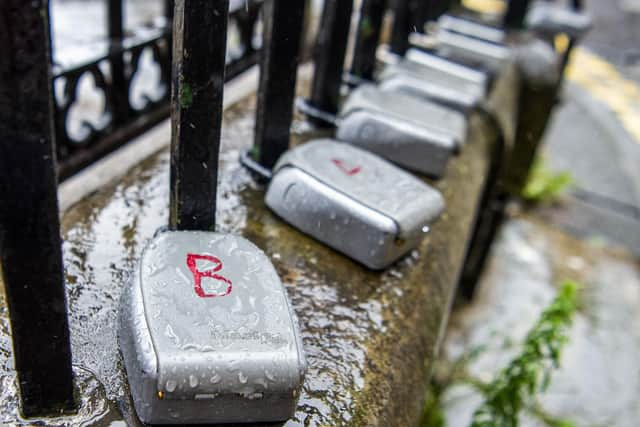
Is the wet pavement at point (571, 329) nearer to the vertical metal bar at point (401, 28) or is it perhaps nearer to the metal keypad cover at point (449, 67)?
the metal keypad cover at point (449, 67)

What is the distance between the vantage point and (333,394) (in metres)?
1.27

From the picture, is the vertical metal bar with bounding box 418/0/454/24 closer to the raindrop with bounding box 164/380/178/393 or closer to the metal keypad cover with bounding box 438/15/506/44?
the metal keypad cover with bounding box 438/15/506/44

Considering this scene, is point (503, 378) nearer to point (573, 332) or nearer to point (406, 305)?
point (406, 305)

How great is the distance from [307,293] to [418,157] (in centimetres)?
79

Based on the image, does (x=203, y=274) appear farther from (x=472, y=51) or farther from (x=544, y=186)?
(x=544, y=186)

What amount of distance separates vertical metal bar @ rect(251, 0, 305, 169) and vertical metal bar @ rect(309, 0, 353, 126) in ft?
1.31

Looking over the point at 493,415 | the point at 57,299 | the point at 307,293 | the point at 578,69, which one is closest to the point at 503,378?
the point at 493,415

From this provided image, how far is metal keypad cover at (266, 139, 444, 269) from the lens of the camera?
1583 mm

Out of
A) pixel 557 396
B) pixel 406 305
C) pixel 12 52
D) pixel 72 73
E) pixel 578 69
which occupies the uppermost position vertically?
pixel 12 52

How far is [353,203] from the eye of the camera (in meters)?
1.59

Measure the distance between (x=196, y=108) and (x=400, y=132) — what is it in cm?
95

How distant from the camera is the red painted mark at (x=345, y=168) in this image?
5.69 ft

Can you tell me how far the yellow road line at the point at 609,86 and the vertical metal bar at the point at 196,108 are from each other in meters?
7.29

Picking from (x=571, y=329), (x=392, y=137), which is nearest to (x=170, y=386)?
(x=392, y=137)
